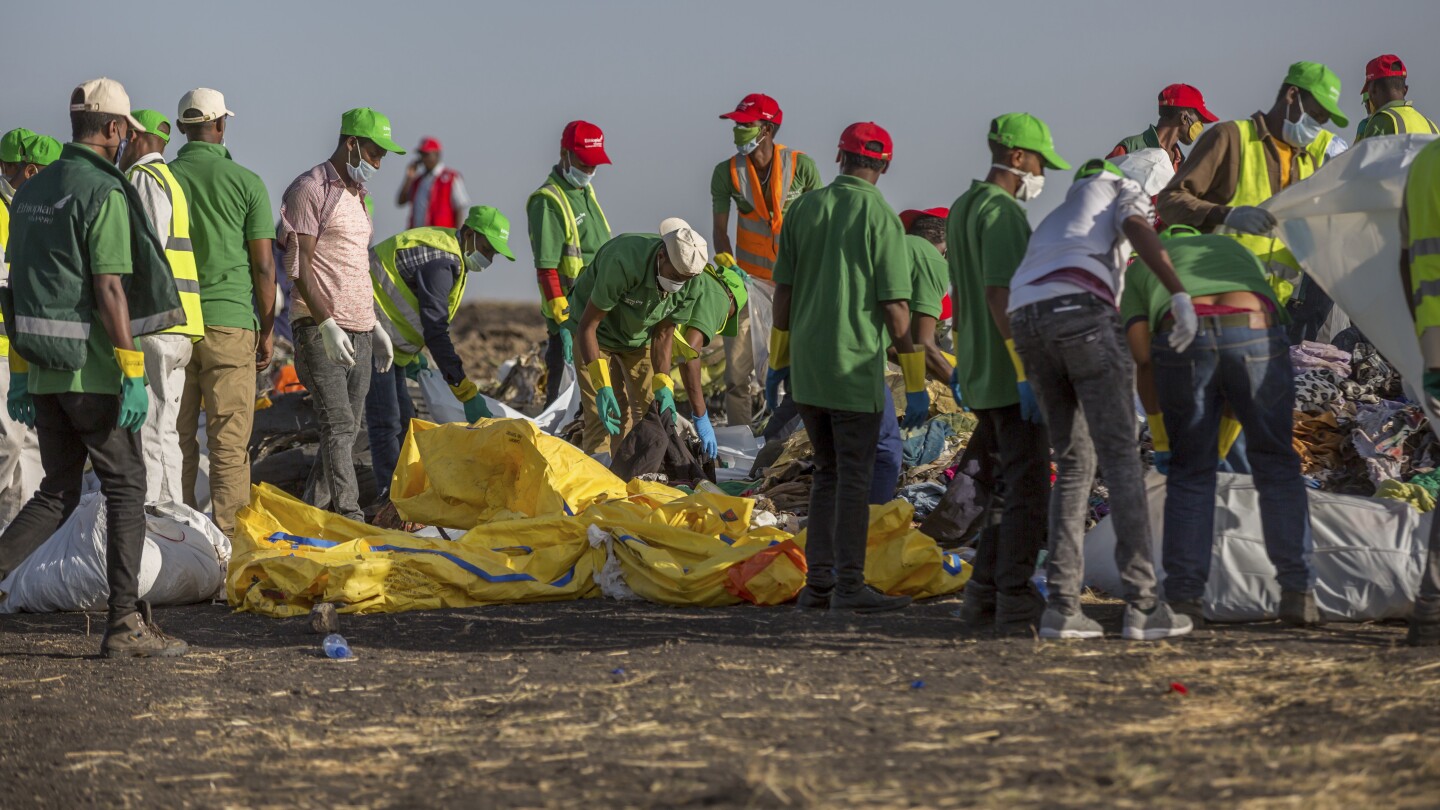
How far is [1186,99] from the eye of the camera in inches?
341

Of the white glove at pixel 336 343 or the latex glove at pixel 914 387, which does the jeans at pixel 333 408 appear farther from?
the latex glove at pixel 914 387

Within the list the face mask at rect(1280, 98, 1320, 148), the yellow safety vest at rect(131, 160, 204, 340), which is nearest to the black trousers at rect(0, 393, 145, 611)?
the yellow safety vest at rect(131, 160, 204, 340)

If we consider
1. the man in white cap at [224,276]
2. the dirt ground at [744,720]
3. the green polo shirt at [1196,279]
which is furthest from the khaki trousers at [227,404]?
the green polo shirt at [1196,279]

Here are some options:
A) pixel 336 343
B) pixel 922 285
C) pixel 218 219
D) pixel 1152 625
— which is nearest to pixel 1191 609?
pixel 1152 625

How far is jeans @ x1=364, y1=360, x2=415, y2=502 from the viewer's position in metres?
9.11

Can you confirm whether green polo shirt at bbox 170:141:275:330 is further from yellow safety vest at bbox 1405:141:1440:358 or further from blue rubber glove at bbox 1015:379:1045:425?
yellow safety vest at bbox 1405:141:1440:358

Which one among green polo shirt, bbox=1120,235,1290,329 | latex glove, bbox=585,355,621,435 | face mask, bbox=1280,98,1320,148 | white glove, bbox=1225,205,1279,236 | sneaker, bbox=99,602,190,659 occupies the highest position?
face mask, bbox=1280,98,1320,148

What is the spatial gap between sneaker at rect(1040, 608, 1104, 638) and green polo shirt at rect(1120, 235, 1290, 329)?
3.19ft

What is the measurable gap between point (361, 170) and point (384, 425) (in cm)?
149

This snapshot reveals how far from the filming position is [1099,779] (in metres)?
3.61

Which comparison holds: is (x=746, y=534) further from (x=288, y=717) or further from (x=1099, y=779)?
(x=1099, y=779)

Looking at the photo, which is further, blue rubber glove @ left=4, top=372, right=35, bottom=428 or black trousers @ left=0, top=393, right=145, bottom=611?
blue rubber glove @ left=4, top=372, right=35, bottom=428

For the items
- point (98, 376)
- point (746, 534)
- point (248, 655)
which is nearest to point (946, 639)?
point (746, 534)

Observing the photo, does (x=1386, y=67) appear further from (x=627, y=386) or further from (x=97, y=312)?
(x=97, y=312)
